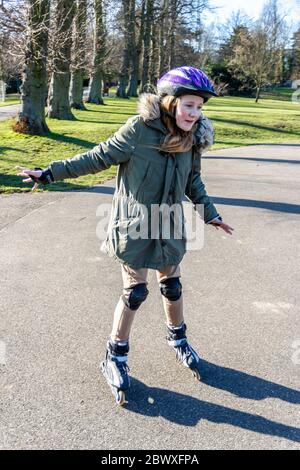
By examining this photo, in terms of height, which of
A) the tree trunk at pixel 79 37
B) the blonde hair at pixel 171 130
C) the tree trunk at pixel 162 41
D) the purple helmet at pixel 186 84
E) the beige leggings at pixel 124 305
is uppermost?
the tree trunk at pixel 162 41

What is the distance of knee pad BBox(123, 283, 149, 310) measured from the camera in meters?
2.91

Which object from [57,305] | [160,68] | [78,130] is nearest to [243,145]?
[78,130]

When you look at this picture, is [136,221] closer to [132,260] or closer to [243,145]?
[132,260]

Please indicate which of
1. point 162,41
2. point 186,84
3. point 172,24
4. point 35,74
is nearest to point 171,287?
point 186,84

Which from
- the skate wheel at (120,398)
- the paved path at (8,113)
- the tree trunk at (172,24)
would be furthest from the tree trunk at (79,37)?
the skate wheel at (120,398)

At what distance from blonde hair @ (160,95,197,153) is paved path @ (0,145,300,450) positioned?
1.49 m

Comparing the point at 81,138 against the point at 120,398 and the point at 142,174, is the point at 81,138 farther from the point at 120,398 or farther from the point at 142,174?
the point at 120,398

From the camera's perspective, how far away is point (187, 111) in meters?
2.71

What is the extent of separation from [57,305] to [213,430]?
1.89 m

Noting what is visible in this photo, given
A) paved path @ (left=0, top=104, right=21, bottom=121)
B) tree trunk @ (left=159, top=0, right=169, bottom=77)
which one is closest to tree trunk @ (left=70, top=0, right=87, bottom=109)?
paved path @ (left=0, top=104, right=21, bottom=121)

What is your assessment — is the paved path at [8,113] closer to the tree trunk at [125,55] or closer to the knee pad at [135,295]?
the tree trunk at [125,55]

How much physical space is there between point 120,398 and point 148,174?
4.45ft

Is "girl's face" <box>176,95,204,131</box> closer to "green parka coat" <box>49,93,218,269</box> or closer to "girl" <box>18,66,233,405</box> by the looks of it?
"girl" <box>18,66,233,405</box>

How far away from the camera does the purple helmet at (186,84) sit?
267 centimetres
